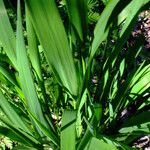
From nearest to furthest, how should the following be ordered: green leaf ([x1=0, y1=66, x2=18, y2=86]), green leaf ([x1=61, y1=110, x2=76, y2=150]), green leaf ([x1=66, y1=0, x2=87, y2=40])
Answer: green leaf ([x1=61, y1=110, x2=76, y2=150])
green leaf ([x1=66, y1=0, x2=87, y2=40])
green leaf ([x1=0, y1=66, x2=18, y2=86])

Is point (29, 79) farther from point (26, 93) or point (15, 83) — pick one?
point (15, 83)

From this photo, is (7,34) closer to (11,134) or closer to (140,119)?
(11,134)

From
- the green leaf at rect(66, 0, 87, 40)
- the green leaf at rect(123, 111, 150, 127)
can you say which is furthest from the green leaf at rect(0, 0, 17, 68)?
the green leaf at rect(123, 111, 150, 127)

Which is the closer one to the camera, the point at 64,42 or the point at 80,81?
the point at 64,42

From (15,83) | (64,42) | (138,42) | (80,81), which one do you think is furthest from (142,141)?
(64,42)

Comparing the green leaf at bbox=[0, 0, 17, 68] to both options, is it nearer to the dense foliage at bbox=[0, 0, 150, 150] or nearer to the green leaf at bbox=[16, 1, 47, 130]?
the dense foliage at bbox=[0, 0, 150, 150]

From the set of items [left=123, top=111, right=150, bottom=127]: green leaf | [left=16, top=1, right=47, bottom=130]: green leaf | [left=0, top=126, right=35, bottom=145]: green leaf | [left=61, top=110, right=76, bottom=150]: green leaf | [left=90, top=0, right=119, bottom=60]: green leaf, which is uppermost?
[left=90, top=0, right=119, bottom=60]: green leaf
